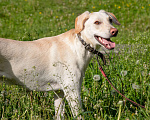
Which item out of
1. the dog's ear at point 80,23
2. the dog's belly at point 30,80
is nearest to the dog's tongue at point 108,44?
the dog's ear at point 80,23

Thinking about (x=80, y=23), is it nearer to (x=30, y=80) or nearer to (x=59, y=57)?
(x=59, y=57)

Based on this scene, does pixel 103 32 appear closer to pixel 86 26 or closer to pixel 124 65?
pixel 86 26

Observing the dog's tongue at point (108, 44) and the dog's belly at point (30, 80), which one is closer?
the dog's tongue at point (108, 44)

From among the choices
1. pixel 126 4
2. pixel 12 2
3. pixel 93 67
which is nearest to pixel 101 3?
pixel 126 4

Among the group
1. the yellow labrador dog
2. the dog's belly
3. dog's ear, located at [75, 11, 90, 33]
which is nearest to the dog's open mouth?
the yellow labrador dog

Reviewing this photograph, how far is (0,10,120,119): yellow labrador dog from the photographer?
322 centimetres

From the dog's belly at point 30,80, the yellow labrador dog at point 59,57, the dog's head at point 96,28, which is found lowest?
the dog's belly at point 30,80

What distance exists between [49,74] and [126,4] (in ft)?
33.9

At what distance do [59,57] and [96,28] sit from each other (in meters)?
0.64

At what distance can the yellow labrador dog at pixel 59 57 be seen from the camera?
3225 mm

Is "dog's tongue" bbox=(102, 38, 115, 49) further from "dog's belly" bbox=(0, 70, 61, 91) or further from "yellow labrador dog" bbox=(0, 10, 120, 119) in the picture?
"dog's belly" bbox=(0, 70, 61, 91)

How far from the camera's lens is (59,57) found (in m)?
3.35

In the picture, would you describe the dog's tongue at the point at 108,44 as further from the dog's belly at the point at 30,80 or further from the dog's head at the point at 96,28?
the dog's belly at the point at 30,80

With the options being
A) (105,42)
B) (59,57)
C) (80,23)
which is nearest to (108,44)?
(105,42)
